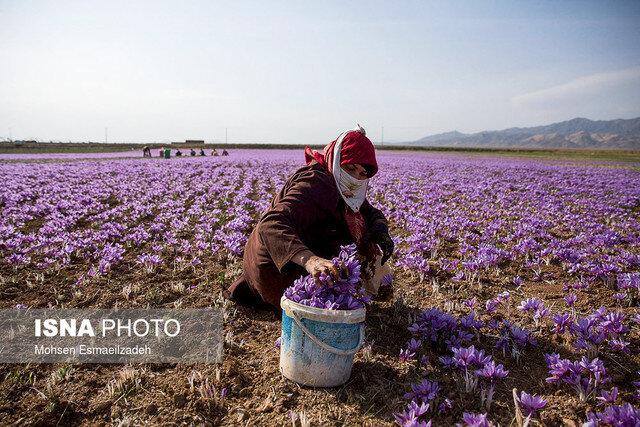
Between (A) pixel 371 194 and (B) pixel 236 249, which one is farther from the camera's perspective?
(A) pixel 371 194

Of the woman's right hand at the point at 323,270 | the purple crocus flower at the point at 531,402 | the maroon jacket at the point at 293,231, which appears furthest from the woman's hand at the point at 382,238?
the purple crocus flower at the point at 531,402

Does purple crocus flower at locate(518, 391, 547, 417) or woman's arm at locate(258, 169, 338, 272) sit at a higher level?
woman's arm at locate(258, 169, 338, 272)

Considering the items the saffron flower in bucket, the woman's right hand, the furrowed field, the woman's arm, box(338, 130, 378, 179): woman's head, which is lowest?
the furrowed field

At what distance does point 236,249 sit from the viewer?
18.6 feet

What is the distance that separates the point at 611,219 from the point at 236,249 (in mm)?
10121

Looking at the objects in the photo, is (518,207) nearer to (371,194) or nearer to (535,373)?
(371,194)

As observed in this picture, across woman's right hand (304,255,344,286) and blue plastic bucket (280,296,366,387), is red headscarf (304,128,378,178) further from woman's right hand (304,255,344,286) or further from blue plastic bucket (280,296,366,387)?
blue plastic bucket (280,296,366,387)

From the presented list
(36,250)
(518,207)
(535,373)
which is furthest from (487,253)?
(36,250)

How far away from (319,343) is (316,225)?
1.34 m

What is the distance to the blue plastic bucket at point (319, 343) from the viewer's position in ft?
8.00

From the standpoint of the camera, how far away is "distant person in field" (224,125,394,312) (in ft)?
9.82

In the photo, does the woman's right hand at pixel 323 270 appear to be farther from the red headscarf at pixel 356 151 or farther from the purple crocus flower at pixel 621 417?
the purple crocus flower at pixel 621 417

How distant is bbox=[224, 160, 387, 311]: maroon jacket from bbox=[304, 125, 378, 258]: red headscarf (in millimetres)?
115

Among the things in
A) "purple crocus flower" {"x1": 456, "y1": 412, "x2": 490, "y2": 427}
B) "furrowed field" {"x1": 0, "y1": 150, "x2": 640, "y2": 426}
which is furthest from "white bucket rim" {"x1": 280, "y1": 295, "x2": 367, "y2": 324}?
"purple crocus flower" {"x1": 456, "y1": 412, "x2": 490, "y2": 427}
